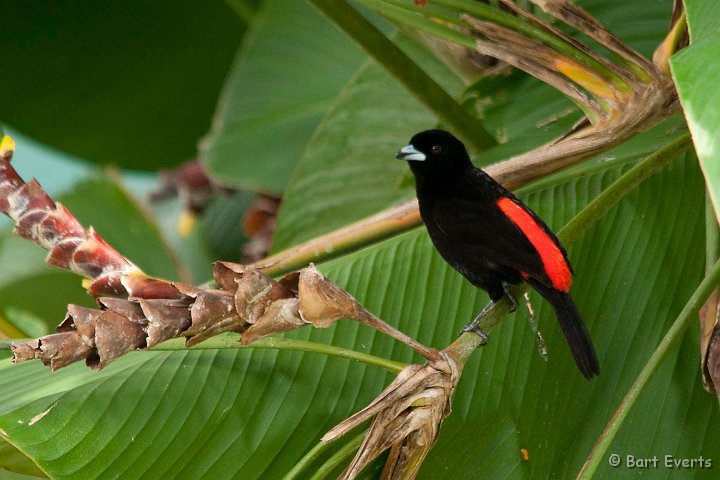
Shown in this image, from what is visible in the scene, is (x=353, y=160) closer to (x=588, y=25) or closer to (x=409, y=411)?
(x=588, y=25)

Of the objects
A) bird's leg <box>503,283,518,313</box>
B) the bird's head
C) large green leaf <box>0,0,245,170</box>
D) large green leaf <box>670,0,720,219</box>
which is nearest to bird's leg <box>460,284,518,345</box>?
bird's leg <box>503,283,518,313</box>

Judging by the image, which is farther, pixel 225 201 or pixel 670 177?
pixel 225 201

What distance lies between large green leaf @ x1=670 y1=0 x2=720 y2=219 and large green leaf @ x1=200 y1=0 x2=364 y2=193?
2063 millimetres

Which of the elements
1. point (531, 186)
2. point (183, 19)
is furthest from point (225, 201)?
point (531, 186)

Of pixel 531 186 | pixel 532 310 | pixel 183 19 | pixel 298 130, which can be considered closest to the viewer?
pixel 532 310

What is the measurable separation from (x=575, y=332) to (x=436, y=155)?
0.61 meters

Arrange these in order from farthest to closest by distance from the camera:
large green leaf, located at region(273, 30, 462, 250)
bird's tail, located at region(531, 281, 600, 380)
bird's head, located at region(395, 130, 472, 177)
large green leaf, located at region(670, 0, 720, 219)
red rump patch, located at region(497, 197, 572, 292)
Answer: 1. large green leaf, located at region(273, 30, 462, 250)
2. bird's head, located at region(395, 130, 472, 177)
3. red rump patch, located at region(497, 197, 572, 292)
4. bird's tail, located at region(531, 281, 600, 380)
5. large green leaf, located at region(670, 0, 720, 219)

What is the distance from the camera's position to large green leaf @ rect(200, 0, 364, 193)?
302 cm

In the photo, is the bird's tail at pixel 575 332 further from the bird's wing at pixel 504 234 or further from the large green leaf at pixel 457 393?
the large green leaf at pixel 457 393

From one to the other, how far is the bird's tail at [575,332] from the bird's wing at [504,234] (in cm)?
2

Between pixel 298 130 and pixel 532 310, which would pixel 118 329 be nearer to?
pixel 532 310

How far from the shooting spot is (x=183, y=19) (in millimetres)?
3359

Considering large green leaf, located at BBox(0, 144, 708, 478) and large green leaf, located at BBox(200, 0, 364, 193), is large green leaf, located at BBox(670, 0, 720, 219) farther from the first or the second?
large green leaf, located at BBox(200, 0, 364, 193)

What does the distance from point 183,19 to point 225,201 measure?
0.85 metres
